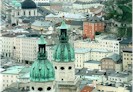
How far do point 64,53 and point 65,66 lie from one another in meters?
A: 0.53

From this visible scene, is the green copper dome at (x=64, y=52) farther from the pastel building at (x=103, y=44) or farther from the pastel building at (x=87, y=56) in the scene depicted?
the pastel building at (x=103, y=44)

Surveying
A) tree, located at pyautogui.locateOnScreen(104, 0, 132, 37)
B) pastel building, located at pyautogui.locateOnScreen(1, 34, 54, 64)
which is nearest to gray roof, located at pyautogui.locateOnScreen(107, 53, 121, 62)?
pastel building, located at pyautogui.locateOnScreen(1, 34, 54, 64)

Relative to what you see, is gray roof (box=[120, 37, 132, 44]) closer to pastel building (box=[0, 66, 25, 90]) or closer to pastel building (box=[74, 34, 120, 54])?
pastel building (box=[74, 34, 120, 54])

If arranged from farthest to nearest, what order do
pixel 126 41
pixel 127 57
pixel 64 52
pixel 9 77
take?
pixel 126 41 → pixel 127 57 → pixel 9 77 → pixel 64 52

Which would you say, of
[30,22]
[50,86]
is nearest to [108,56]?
[30,22]

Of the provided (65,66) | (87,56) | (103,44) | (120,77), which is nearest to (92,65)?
(87,56)

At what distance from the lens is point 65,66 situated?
21750mm

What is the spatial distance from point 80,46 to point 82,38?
10.1 feet

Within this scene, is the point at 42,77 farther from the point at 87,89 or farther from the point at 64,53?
the point at 87,89

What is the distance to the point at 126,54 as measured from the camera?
43469mm

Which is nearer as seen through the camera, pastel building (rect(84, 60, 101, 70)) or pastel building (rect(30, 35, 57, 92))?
pastel building (rect(30, 35, 57, 92))

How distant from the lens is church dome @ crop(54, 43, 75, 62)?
860 inches

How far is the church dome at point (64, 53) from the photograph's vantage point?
21844mm

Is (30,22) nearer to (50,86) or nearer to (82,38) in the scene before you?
(82,38)
